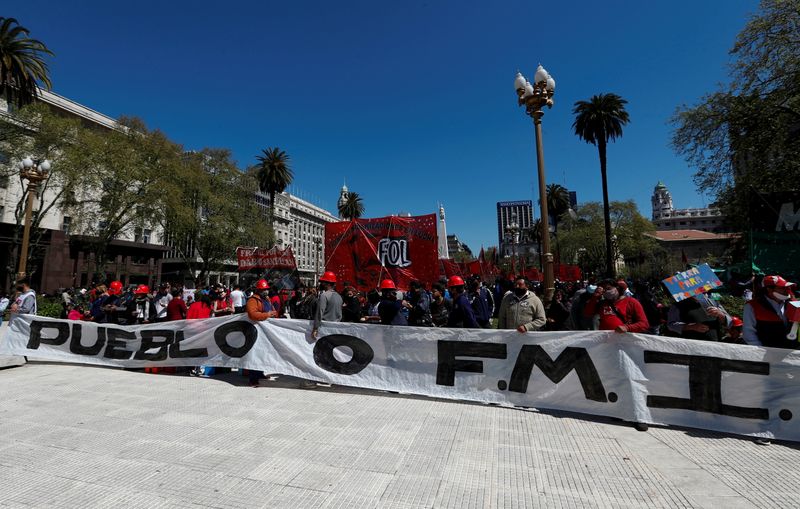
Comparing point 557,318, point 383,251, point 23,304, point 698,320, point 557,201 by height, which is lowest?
point 557,318

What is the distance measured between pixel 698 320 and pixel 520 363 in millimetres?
2356

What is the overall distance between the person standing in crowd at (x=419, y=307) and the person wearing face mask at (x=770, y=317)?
15.7ft

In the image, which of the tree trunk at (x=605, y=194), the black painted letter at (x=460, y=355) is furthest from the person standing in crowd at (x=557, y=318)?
the tree trunk at (x=605, y=194)

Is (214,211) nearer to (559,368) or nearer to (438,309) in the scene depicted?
(438,309)

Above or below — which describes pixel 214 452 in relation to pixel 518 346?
below

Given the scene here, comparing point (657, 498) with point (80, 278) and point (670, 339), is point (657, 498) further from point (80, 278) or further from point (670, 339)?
point (80, 278)

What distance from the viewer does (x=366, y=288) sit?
816 centimetres

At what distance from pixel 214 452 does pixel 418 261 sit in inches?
198

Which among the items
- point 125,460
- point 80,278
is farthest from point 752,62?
point 80,278

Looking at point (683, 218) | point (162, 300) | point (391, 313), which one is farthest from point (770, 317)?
point (683, 218)

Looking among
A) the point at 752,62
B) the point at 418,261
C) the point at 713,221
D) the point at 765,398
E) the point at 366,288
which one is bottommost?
the point at 765,398

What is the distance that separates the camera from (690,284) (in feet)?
16.6

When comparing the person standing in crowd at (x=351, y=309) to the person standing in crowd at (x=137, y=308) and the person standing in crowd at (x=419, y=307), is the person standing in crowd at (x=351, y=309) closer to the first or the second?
the person standing in crowd at (x=419, y=307)

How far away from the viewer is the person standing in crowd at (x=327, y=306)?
6301 mm
